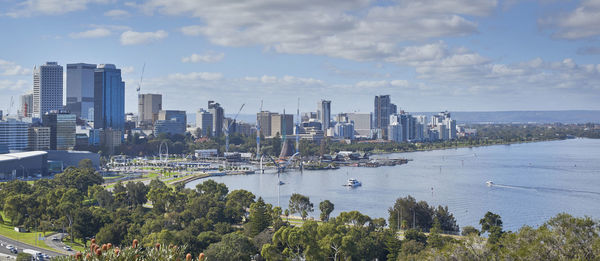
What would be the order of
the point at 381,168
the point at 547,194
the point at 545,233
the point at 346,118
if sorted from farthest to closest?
the point at 346,118, the point at 381,168, the point at 547,194, the point at 545,233

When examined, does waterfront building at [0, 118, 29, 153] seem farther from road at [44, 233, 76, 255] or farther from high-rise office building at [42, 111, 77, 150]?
road at [44, 233, 76, 255]

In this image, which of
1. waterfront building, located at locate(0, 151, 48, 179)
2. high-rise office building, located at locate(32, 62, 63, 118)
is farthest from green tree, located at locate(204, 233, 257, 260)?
high-rise office building, located at locate(32, 62, 63, 118)

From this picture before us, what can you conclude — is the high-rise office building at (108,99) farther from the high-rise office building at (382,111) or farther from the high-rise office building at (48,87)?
the high-rise office building at (382,111)

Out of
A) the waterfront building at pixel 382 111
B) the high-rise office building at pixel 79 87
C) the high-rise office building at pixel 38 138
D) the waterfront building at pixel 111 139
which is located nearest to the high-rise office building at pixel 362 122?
the waterfront building at pixel 382 111

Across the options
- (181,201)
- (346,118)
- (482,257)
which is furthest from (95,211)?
(346,118)

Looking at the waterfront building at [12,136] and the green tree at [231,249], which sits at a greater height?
the waterfront building at [12,136]

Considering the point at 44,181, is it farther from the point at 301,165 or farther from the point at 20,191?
the point at 301,165
